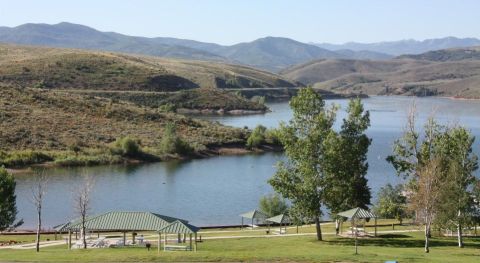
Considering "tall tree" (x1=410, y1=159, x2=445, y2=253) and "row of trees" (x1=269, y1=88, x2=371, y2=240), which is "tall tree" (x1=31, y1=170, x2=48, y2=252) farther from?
"tall tree" (x1=410, y1=159, x2=445, y2=253)

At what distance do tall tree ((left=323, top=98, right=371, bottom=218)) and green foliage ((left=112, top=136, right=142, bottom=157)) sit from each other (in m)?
70.3

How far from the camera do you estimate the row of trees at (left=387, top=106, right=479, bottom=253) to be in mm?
44094

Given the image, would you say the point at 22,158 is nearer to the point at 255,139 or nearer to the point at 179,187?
the point at 179,187

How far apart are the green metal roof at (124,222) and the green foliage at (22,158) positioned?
59201mm

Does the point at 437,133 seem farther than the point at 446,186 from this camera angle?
Yes

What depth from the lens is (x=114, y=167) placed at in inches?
4242

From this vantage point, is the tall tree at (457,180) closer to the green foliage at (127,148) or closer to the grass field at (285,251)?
the grass field at (285,251)

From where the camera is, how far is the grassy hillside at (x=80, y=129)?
367 feet

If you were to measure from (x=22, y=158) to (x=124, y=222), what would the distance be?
63.6m

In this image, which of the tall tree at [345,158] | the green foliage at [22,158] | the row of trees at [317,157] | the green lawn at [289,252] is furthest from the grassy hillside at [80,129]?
the tall tree at [345,158]

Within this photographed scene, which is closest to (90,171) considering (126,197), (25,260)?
(126,197)

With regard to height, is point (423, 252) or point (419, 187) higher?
point (419, 187)

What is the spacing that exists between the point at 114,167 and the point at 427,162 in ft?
220

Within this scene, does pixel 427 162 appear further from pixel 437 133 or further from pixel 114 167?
pixel 114 167
